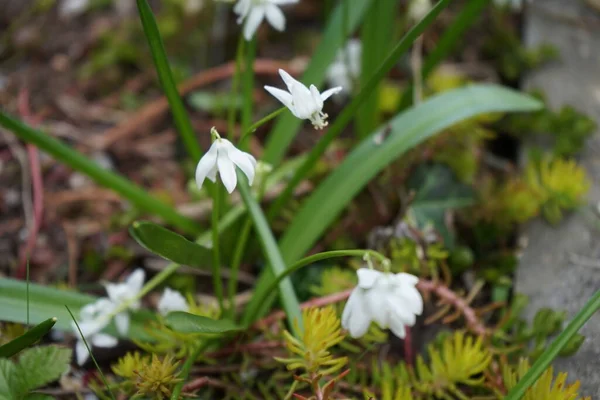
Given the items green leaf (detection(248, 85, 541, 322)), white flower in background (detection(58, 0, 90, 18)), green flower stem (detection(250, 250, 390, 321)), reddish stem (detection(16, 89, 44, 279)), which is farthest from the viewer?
white flower in background (detection(58, 0, 90, 18))

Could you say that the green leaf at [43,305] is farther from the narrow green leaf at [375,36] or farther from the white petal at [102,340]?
the narrow green leaf at [375,36]

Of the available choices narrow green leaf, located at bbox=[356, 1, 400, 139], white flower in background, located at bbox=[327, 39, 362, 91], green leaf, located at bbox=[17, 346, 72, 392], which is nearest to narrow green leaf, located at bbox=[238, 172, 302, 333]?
green leaf, located at bbox=[17, 346, 72, 392]

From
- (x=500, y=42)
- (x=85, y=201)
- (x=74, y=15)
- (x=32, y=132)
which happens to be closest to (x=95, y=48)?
(x=74, y=15)

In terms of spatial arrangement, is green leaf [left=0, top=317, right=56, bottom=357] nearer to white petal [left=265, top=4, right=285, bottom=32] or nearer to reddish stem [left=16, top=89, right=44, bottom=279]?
reddish stem [left=16, top=89, right=44, bottom=279]

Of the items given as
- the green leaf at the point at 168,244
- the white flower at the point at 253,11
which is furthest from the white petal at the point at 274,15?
the green leaf at the point at 168,244

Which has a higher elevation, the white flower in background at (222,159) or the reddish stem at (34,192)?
the reddish stem at (34,192)

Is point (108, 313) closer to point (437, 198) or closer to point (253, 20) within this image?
point (253, 20)
